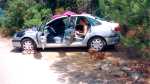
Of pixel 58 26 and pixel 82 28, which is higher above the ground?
pixel 58 26

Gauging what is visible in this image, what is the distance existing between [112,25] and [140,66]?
283cm

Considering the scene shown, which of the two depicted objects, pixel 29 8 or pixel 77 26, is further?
pixel 29 8

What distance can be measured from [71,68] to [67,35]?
7.48ft

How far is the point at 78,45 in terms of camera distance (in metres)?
14.5

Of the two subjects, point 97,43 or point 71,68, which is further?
point 97,43

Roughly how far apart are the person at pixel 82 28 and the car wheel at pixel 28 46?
1.82 metres

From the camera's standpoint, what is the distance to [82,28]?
14617 millimetres

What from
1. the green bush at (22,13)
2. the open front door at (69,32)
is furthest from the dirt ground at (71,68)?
the green bush at (22,13)

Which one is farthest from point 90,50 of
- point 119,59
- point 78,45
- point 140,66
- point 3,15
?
point 3,15

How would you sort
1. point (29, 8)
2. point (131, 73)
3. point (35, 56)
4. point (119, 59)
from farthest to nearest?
point (29, 8), point (35, 56), point (119, 59), point (131, 73)

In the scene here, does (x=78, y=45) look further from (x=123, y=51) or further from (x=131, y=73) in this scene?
(x=131, y=73)

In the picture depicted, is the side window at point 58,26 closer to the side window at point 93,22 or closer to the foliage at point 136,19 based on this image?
the side window at point 93,22

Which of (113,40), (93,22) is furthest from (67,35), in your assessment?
(113,40)

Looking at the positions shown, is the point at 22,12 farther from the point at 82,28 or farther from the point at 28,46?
the point at 82,28
